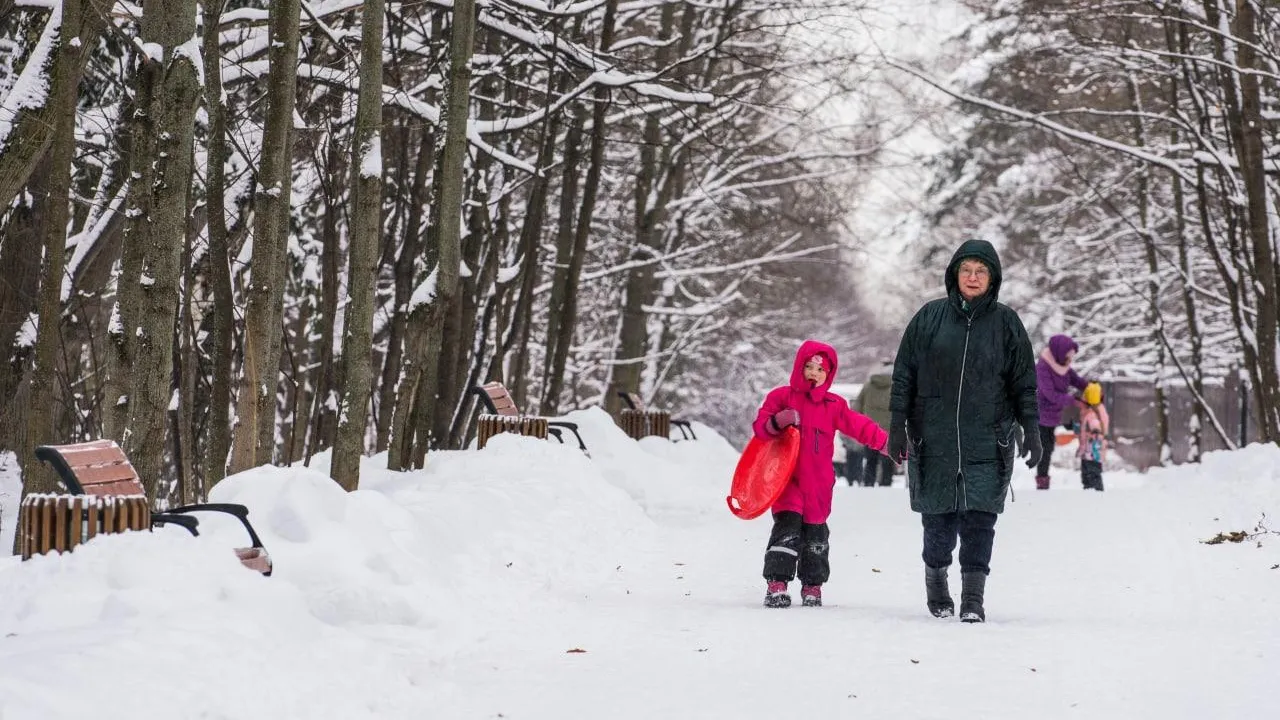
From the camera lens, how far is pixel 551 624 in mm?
6512

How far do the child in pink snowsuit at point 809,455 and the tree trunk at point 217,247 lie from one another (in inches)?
141

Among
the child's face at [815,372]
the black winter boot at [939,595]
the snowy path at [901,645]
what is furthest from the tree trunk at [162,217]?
the black winter boot at [939,595]

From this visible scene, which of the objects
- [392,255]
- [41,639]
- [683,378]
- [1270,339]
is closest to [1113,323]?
[683,378]

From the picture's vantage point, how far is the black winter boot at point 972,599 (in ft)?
22.5

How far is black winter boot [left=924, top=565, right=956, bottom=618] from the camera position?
7.04 metres

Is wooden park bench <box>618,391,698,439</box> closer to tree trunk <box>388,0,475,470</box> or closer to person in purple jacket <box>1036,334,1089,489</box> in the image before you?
person in purple jacket <box>1036,334,1089,489</box>

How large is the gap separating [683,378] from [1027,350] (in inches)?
1263

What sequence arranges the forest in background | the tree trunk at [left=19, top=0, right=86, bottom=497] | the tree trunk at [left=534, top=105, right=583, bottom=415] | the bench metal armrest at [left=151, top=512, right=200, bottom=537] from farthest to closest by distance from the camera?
the tree trunk at [left=534, top=105, right=583, bottom=415] < the tree trunk at [left=19, top=0, right=86, bottom=497] < the forest in background < the bench metal armrest at [left=151, top=512, right=200, bottom=537]

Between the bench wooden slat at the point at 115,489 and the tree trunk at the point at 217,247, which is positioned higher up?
the tree trunk at the point at 217,247

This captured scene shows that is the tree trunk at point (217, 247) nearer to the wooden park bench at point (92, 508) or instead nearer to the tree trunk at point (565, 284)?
the wooden park bench at point (92, 508)

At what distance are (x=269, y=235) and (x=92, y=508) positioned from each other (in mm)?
3385

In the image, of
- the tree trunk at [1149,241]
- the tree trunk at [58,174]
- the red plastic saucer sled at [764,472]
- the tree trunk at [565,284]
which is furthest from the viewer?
the tree trunk at [1149,241]

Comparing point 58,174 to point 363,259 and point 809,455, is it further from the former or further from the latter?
point 809,455

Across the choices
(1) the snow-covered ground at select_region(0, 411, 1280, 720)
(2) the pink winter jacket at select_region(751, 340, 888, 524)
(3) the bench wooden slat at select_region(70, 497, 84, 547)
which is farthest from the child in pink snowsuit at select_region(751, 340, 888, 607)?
(3) the bench wooden slat at select_region(70, 497, 84, 547)
